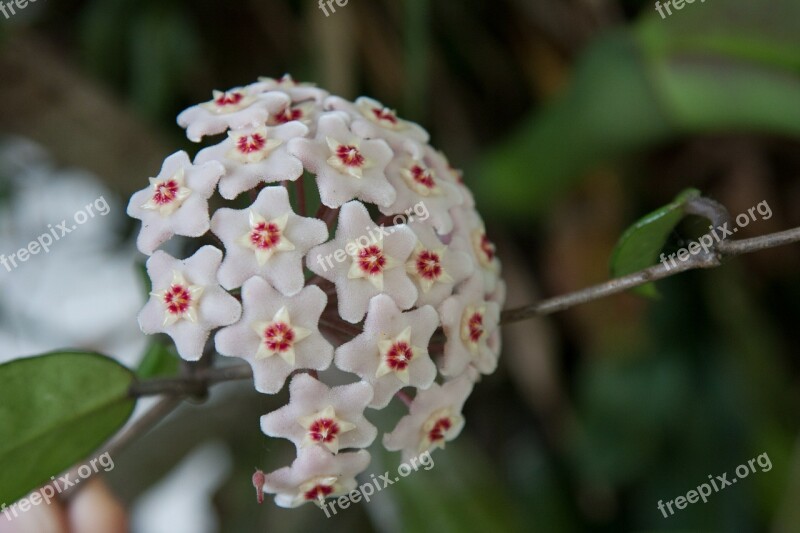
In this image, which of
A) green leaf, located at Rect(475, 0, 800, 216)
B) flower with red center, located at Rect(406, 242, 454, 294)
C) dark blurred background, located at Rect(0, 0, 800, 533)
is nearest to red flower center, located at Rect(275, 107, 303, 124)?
flower with red center, located at Rect(406, 242, 454, 294)

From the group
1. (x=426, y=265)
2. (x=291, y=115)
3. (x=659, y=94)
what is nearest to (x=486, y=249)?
(x=426, y=265)

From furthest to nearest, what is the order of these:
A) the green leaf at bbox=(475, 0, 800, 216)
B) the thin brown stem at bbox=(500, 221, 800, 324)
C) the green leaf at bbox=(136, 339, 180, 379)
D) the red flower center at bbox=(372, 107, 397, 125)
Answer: the green leaf at bbox=(475, 0, 800, 216) → the green leaf at bbox=(136, 339, 180, 379) → the red flower center at bbox=(372, 107, 397, 125) → the thin brown stem at bbox=(500, 221, 800, 324)

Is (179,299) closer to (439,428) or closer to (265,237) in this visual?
(265,237)

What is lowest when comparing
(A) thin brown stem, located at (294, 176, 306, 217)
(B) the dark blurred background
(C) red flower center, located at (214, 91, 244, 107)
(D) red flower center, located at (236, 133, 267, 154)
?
(B) the dark blurred background

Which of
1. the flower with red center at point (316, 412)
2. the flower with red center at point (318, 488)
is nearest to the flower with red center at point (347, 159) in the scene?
Result: the flower with red center at point (316, 412)

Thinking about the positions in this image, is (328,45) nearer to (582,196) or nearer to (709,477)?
(582,196)

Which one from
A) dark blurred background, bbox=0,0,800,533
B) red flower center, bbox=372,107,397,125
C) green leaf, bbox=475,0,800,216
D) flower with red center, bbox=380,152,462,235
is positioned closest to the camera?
flower with red center, bbox=380,152,462,235

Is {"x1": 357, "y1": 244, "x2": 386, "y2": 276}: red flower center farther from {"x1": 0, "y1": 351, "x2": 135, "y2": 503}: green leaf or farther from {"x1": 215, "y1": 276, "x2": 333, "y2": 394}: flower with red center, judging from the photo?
{"x1": 0, "y1": 351, "x2": 135, "y2": 503}: green leaf

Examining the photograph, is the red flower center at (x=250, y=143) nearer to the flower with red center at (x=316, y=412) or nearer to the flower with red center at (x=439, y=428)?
the flower with red center at (x=316, y=412)
